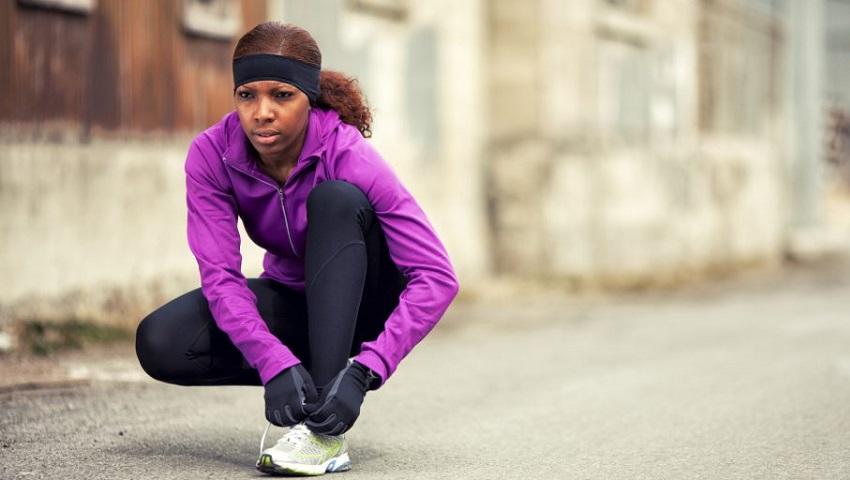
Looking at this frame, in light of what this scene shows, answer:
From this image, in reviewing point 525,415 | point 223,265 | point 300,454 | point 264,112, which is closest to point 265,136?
point 264,112

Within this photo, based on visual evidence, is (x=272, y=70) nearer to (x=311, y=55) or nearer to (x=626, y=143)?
(x=311, y=55)

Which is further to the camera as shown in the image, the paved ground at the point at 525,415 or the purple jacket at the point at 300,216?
the paved ground at the point at 525,415

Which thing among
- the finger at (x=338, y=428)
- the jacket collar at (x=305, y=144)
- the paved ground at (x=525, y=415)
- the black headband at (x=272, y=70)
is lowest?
the paved ground at (x=525, y=415)

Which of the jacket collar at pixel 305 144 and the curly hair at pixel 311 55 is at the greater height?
the curly hair at pixel 311 55

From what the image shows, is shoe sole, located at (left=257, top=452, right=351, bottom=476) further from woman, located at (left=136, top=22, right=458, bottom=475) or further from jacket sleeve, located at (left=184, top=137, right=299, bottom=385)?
jacket sleeve, located at (left=184, top=137, right=299, bottom=385)

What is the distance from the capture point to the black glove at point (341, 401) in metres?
3.62

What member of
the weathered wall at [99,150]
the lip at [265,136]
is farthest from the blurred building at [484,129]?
the lip at [265,136]

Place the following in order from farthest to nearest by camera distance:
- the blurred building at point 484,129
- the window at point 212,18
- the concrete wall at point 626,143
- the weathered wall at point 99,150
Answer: the concrete wall at point 626,143 → the window at point 212,18 → the blurred building at point 484,129 → the weathered wall at point 99,150

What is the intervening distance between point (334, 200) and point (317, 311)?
32 cm

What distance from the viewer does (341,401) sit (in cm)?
361

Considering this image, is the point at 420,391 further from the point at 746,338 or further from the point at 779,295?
the point at 779,295

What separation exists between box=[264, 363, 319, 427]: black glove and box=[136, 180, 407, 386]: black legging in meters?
0.09

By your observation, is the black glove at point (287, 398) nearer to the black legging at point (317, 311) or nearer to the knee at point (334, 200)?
the black legging at point (317, 311)

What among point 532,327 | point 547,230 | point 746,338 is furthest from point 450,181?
point 746,338
